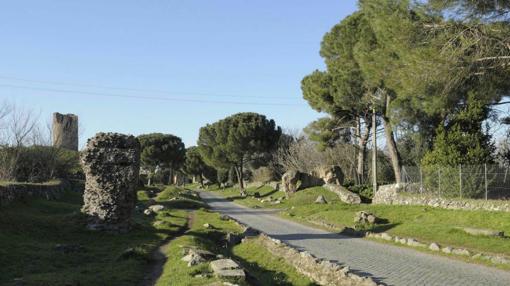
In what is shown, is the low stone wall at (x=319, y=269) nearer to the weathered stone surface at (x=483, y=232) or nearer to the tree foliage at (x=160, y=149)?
the weathered stone surface at (x=483, y=232)

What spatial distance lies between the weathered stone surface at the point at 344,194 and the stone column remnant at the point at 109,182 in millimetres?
17643

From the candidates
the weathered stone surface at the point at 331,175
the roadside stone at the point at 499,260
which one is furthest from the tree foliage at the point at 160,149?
the roadside stone at the point at 499,260

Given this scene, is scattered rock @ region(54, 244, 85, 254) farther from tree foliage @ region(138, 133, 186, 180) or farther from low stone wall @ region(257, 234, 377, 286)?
tree foliage @ region(138, 133, 186, 180)

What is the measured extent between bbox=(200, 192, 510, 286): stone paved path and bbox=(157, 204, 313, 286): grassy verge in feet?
5.25

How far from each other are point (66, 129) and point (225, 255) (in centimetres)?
2825

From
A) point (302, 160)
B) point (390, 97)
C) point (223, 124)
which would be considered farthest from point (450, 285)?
point (223, 124)

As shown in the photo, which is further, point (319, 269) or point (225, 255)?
point (225, 255)

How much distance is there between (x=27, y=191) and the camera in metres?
22.8

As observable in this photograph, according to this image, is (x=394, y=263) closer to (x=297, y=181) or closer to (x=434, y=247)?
(x=434, y=247)

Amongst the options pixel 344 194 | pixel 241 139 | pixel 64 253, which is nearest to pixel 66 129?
pixel 344 194

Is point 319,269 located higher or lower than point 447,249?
lower

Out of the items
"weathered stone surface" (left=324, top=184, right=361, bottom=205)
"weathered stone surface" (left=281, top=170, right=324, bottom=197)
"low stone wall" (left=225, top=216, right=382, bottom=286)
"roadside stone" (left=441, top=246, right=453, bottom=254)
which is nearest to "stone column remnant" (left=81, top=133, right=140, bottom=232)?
"low stone wall" (left=225, top=216, right=382, bottom=286)

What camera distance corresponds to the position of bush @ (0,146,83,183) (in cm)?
2762

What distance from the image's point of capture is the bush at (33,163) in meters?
27.6
